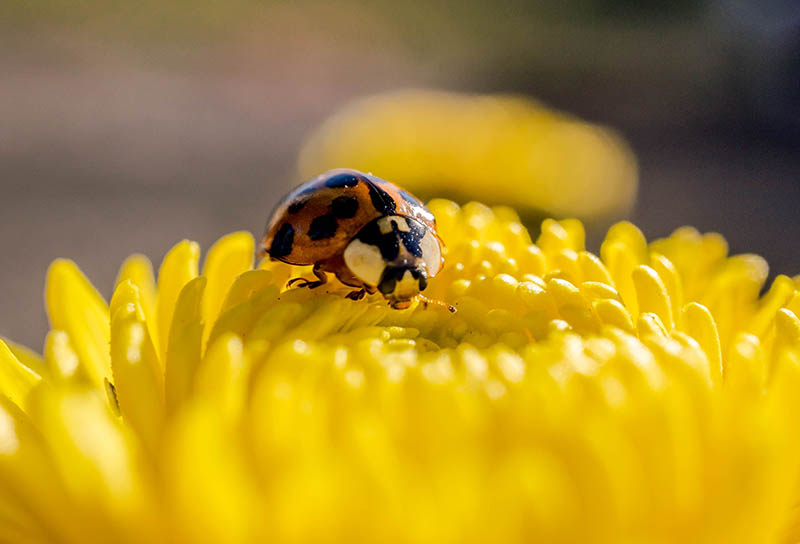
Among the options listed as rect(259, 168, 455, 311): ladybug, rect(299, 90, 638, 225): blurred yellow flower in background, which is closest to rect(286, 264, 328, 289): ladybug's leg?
rect(259, 168, 455, 311): ladybug

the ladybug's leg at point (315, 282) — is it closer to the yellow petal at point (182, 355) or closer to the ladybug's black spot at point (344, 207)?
the ladybug's black spot at point (344, 207)

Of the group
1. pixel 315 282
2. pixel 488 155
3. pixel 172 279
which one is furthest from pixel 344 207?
pixel 488 155

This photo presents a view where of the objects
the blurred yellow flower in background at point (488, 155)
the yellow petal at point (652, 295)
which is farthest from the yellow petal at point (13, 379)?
the blurred yellow flower in background at point (488, 155)

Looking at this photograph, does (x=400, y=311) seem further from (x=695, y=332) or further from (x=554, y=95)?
(x=554, y=95)

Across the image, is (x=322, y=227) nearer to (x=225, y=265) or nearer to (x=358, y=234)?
(x=358, y=234)

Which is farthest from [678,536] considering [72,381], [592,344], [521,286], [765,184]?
[765,184]

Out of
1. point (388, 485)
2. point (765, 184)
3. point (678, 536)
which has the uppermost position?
point (388, 485)

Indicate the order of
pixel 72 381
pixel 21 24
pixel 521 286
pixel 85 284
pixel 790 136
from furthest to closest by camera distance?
1. pixel 21 24
2. pixel 790 136
3. pixel 85 284
4. pixel 521 286
5. pixel 72 381
